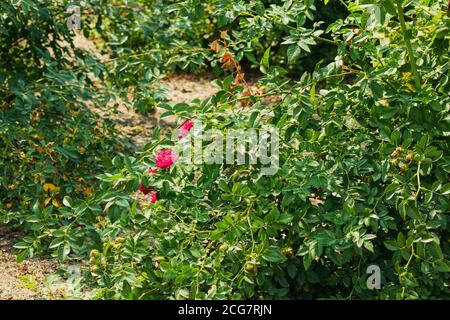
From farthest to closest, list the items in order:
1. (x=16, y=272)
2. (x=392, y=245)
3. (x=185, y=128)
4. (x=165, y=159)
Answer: (x=16, y=272) < (x=185, y=128) < (x=165, y=159) < (x=392, y=245)

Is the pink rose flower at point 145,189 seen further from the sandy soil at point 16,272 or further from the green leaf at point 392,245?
the green leaf at point 392,245

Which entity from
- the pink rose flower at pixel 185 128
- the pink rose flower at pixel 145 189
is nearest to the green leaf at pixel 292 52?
the pink rose flower at pixel 185 128

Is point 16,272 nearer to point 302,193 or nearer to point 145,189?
point 145,189

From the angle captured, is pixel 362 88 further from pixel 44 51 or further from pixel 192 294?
pixel 44 51

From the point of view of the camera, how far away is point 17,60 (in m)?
4.89

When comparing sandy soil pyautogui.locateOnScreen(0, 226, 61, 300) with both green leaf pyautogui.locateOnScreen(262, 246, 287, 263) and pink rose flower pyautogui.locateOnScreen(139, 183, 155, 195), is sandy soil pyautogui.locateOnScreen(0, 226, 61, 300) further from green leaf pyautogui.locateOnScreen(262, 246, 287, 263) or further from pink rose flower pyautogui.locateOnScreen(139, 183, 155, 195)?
green leaf pyautogui.locateOnScreen(262, 246, 287, 263)

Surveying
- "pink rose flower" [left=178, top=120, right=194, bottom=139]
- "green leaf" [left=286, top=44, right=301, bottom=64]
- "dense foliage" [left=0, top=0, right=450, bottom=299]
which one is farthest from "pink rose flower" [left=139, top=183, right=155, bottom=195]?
"green leaf" [left=286, top=44, right=301, bottom=64]

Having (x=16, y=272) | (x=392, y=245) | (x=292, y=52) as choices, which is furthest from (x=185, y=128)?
(x=16, y=272)

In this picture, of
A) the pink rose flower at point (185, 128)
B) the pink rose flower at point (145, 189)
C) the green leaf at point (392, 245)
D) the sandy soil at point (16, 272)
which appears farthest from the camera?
the sandy soil at point (16, 272)

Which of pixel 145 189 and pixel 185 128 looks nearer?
pixel 145 189

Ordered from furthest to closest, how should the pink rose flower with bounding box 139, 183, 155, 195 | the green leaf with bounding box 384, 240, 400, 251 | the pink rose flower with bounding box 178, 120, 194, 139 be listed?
the pink rose flower with bounding box 178, 120, 194, 139
the pink rose flower with bounding box 139, 183, 155, 195
the green leaf with bounding box 384, 240, 400, 251

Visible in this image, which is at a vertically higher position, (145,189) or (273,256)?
(145,189)
